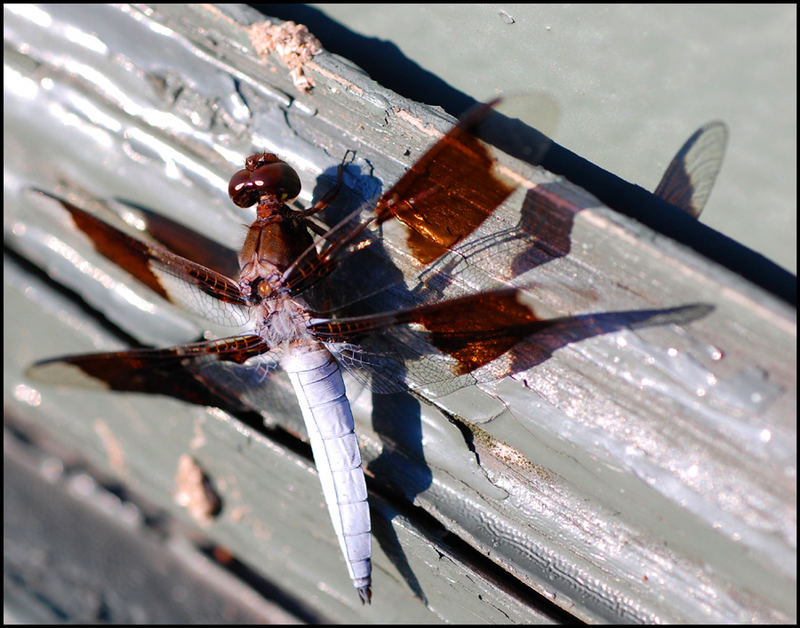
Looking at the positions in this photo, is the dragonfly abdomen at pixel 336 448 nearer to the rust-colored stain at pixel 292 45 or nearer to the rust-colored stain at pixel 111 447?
the rust-colored stain at pixel 292 45

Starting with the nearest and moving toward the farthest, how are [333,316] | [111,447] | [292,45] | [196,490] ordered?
[292,45] < [333,316] < [196,490] < [111,447]

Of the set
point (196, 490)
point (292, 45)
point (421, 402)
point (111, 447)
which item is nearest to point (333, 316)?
point (421, 402)

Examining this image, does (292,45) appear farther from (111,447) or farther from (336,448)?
(111,447)

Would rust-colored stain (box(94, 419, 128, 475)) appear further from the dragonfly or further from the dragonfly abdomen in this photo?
the dragonfly abdomen

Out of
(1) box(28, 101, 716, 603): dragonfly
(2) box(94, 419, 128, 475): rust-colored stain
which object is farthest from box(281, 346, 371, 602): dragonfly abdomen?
(2) box(94, 419, 128, 475): rust-colored stain

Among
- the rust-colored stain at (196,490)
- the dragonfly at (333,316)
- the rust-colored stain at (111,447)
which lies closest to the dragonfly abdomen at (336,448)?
the dragonfly at (333,316)
